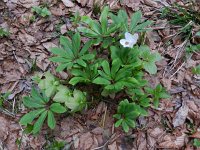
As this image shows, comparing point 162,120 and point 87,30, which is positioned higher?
point 87,30

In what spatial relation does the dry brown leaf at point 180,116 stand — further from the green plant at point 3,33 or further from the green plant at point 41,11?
the green plant at point 3,33

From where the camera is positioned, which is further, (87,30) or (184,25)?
(184,25)

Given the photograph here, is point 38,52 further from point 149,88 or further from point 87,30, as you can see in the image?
point 149,88

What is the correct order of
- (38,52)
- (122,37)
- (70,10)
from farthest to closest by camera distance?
1. (70,10)
2. (38,52)
3. (122,37)

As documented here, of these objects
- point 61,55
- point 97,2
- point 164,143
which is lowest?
point 164,143

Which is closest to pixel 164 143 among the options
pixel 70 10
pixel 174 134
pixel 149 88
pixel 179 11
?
pixel 174 134

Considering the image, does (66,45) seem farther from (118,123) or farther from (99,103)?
(118,123)

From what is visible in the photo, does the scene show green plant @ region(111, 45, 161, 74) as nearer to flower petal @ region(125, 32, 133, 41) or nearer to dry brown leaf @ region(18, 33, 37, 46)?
flower petal @ region(125, 32, 133, 41)

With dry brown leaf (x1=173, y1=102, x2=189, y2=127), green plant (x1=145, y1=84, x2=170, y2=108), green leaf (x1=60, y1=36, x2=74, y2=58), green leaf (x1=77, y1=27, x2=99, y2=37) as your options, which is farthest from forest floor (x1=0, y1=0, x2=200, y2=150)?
green leaf (x1=77, y1=27, x2=99, y2=37)
